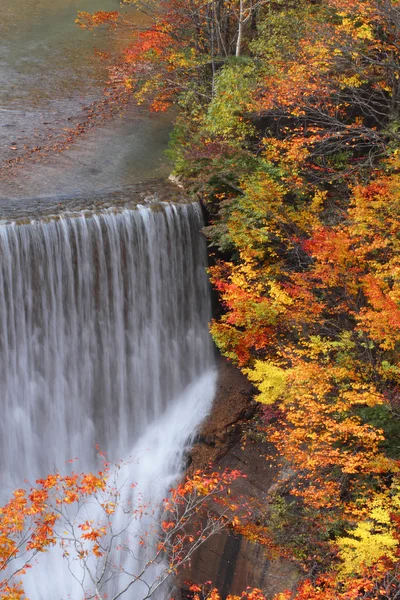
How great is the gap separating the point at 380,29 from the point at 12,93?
1104 centimetres

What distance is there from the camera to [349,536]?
10367 millimetres

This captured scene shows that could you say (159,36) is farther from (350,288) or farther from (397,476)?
(397,476)

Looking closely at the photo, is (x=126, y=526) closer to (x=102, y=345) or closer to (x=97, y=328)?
(x=102, y=345)

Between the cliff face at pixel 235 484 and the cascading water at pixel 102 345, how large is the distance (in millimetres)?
489

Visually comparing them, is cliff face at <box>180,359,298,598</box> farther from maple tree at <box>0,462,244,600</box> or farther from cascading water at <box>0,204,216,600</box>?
cascading water at <box>0,204,216,600</box>

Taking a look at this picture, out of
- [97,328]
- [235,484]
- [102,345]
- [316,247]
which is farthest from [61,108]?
[235,484]

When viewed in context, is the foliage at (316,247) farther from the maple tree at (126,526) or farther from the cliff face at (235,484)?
the maple tree at (126,526)

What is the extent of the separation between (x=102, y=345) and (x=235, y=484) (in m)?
3.83

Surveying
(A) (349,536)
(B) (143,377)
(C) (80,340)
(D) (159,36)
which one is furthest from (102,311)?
(D) (159,36)

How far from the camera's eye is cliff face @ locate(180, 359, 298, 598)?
11.4m

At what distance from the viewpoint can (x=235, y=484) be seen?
12.6m

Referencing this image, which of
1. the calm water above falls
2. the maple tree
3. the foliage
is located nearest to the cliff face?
the maple tree

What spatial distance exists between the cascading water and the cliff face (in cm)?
49

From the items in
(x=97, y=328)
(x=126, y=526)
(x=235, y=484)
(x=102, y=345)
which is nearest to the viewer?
(x=126, y=526)
